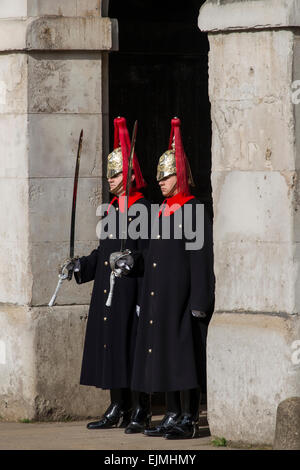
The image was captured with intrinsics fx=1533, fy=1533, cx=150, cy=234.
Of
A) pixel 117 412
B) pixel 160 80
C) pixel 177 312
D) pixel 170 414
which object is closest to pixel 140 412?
pixel 117 412

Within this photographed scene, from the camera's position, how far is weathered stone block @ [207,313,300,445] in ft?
30.4

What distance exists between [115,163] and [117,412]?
5.71 ft

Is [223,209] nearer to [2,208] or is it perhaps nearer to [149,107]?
[2,208]

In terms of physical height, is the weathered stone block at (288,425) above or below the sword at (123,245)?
below

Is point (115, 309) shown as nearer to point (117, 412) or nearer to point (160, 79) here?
point (117, 412)

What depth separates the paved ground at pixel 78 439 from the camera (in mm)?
9734

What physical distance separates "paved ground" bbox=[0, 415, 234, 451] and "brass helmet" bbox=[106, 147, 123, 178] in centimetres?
178

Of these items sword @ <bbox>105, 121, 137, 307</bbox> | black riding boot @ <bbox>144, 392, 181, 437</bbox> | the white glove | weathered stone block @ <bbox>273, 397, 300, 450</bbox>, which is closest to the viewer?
weathered stone block @ <bbox>273, 397, 300, 450</bbox>

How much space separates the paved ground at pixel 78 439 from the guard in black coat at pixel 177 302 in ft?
0.59

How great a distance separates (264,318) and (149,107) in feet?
12.9

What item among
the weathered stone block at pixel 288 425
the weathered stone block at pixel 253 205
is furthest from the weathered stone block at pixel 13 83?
the weathered stone block at pixel 288 425

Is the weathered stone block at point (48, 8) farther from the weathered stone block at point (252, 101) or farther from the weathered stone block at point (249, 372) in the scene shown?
the weathered stone block at point (249, 372)

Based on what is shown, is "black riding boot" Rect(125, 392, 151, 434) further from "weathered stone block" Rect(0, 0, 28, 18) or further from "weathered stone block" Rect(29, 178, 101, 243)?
"weathered stone block" Rect(0, 0, 28, 18)

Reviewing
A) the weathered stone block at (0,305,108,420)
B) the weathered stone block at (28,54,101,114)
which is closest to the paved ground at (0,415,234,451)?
the weathered stone block at (0,305,108,420)
